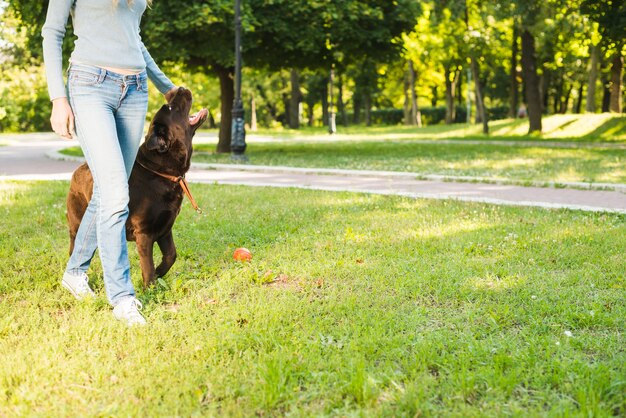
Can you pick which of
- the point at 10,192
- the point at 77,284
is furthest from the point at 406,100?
the point at 77,284

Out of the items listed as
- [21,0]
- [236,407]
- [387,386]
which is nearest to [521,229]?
[387,386]

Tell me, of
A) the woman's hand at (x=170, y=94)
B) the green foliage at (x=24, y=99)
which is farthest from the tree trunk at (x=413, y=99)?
the woman's hand at (x=170, y=94)

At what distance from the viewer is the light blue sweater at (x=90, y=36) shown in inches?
147

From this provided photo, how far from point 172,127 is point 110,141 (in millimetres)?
437

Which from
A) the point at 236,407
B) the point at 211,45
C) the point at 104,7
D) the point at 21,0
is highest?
the point at 21,0

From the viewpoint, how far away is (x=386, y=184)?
442 inches

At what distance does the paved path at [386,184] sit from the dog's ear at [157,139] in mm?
5617

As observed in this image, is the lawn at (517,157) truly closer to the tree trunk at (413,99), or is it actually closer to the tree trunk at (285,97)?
the tree trunk at (413,99)

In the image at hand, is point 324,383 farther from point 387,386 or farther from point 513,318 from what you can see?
point 513,318

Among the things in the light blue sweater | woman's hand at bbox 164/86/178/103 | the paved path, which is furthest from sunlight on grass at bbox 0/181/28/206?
the light blue sweater

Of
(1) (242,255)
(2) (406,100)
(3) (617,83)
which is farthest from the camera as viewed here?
(2) (406,100)

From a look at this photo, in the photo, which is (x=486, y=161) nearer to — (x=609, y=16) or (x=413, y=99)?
(x=609, y=16)

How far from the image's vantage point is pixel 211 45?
56.2 ft

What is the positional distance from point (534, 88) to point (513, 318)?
22.4m
